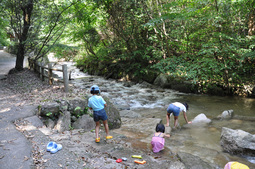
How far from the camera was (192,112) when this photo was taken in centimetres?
905

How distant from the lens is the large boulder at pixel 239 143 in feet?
13.8

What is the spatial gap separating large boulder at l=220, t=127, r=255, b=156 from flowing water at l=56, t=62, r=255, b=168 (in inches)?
6.3

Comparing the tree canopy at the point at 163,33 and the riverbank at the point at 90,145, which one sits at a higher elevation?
the tree canopy at the point at 163,33

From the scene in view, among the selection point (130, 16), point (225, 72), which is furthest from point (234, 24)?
point (130, 16)

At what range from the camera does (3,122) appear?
5125 mm

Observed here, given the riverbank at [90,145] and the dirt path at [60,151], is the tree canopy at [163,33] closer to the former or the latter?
the riverbank at [90,145]

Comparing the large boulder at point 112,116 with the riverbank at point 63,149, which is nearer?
the riverbank at point 63,149

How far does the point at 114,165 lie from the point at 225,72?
1002 cm

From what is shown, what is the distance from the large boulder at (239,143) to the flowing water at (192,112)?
160 mm

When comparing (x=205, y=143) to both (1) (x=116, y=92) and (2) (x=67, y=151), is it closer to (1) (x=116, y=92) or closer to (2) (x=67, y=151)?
(2) (x=67, y=151)

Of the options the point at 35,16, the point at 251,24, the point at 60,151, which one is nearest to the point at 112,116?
the point at 60,151

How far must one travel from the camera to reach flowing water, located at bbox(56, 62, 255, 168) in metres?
4.57

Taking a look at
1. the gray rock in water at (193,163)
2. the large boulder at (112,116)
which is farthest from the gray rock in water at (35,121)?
the gray rock in water at (193,163)

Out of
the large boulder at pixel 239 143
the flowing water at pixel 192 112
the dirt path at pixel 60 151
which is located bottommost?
the flowing water at pixel 192 112
